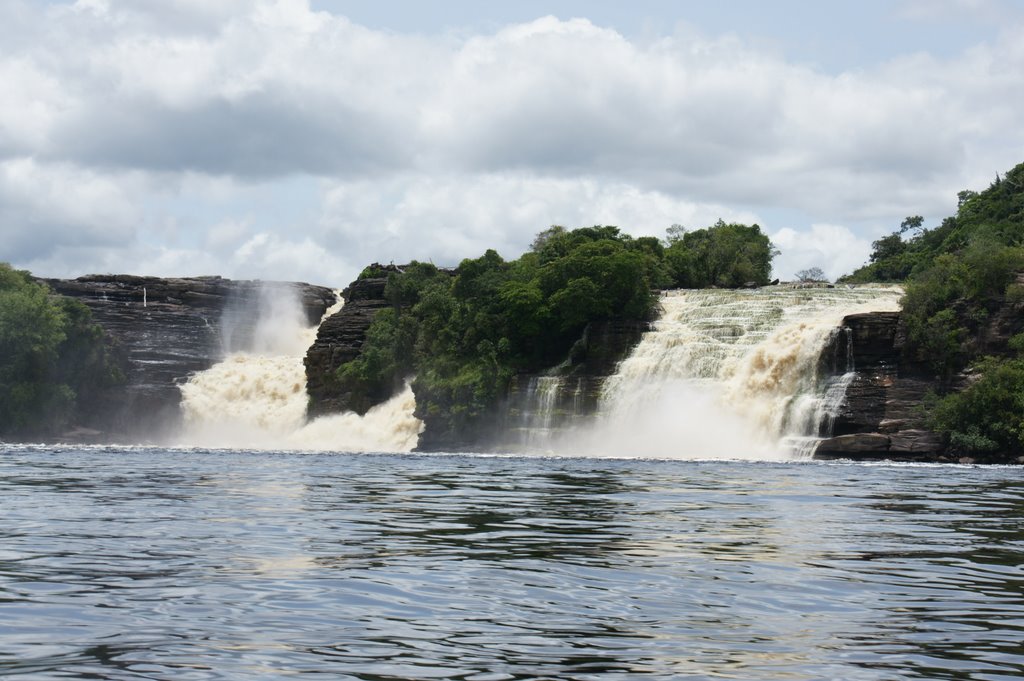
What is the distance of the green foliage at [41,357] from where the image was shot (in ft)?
256

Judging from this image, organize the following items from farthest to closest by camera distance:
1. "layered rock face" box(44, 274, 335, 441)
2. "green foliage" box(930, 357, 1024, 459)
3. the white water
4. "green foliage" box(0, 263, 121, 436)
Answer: "layered rock face" box(44, 274, 335, 441) < "green foliage" box(0, 263, 121, 436) < the white water < "green foliage" box(930, 357, 1024, 459)

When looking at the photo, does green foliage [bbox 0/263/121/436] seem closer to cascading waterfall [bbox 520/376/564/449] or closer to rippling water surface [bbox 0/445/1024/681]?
cascading waterfall [bbox 520/376/564/449]

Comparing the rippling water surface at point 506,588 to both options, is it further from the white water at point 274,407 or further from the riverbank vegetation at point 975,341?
the white water at point 274,407

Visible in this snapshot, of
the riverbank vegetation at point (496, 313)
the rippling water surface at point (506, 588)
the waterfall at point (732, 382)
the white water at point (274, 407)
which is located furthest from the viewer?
the white water at point (274, 407)

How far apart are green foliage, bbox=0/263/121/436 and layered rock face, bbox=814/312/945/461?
51.0m

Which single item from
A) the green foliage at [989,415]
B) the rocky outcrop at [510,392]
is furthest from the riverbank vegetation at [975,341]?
A: the rocky outcrop at [510,392]

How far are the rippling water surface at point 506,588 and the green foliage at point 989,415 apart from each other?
2802cm

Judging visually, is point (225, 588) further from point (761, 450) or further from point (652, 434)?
point (652, 434)

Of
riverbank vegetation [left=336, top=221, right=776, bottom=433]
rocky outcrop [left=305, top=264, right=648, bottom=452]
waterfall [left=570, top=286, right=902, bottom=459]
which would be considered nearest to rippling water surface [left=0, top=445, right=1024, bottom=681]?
waterfall [left=570, top=286, right=902, bottom=459]

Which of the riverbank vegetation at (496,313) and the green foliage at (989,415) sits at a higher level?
the riverbank vegetation at (496,313)

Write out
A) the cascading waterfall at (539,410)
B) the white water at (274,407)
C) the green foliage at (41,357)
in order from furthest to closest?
the green foliage at (41,357)
the white water at (274,407)
the cascading waterfall at (539,410)

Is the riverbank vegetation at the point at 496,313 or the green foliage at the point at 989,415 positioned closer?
the green foliage at the point at 989,415

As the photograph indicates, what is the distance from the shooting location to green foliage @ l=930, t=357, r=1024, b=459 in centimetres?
4981

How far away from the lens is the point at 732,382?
189 feet
